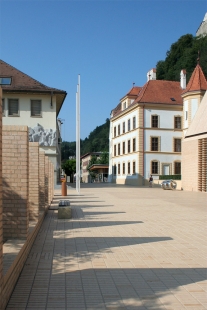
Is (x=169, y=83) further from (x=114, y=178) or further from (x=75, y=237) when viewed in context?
(x=75, y=237)

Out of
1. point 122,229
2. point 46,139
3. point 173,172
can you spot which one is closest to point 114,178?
point 173,172

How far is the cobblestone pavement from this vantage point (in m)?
5.05

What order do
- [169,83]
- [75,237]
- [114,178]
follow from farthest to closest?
1. [114,178]
2. [169,83]
3. [75,237]

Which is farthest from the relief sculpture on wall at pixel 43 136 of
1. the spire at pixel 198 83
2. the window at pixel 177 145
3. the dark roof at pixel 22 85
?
the window at pixel 177 145

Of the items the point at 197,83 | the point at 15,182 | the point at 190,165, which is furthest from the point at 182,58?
the point at 15,182

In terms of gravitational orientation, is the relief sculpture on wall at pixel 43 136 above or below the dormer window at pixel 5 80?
below

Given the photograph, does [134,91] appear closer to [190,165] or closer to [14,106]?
[14,106]

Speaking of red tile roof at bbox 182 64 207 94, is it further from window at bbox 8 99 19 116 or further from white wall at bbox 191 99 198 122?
window at bbox 8 99 19 116

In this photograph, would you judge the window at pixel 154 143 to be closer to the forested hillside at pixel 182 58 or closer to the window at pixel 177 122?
the window at pixel 177 122

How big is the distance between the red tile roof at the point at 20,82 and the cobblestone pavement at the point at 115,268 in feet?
81.9

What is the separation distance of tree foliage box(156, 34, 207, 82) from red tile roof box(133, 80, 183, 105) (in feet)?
62.8

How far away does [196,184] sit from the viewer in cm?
3225

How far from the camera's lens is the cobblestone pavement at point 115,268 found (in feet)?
16.6

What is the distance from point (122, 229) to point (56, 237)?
2.05 metres
